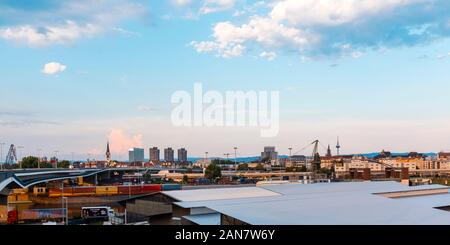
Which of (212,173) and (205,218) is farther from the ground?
(205,218)

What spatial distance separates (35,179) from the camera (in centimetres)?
1788

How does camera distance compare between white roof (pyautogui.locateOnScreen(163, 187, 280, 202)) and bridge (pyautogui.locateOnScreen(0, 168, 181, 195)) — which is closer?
white roof (pyautogui.locateOnScreen(163, 187, 280, 202))

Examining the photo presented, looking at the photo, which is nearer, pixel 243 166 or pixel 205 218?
pixel 205 218

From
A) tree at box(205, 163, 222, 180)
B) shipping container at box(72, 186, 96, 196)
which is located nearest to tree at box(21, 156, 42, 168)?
tree at box(205, 163, 222, 180)

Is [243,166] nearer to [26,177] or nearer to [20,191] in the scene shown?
[26,177]

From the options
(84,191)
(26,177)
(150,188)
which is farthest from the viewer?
(26,177)

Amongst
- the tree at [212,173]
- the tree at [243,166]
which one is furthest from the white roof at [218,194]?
the tree at [243,166]

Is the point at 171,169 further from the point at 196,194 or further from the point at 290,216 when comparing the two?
the point at 290,216

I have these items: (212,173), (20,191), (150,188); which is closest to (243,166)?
(212,173)

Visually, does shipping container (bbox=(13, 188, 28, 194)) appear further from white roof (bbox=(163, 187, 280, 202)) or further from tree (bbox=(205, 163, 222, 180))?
white roof (bbox=(163, 187, 280, 202))

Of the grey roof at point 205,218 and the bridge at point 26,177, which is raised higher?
the grey roof at point 205,218

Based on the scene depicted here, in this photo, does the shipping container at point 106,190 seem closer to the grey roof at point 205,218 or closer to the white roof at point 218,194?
the white roof at point 218,194

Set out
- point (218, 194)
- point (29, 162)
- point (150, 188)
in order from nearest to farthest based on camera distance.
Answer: point (218, 194)
point (150, 188)
point (29, 162)
